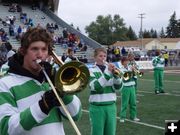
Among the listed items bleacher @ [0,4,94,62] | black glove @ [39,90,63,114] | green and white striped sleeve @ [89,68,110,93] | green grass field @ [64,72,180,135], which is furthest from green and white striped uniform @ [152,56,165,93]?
bleacher @ [0,4,94,62]

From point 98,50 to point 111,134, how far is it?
1.31 meters

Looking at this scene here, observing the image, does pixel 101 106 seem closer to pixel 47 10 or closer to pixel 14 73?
pixel 14 73

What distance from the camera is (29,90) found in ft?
9.97

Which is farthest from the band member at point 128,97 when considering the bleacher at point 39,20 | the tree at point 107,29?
the tree at point 107,29

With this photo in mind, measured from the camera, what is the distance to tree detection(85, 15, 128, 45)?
338 ft

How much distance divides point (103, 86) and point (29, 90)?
3.41 m

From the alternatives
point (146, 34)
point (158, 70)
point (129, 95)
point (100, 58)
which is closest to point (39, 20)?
point (158, 70)

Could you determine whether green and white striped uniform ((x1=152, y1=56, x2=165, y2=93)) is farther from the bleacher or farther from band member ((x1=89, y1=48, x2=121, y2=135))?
the bleacher

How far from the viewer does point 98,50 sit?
658 centimetres

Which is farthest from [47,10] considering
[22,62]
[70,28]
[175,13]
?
[175,13]

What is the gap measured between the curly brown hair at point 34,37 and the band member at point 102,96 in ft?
10.7

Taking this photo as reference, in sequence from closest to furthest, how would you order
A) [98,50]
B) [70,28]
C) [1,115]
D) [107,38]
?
[1,115] < [98,50] < [70,28] < [107,38]

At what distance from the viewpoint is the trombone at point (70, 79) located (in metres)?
2.77

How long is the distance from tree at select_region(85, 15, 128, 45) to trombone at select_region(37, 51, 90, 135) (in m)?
99.0
